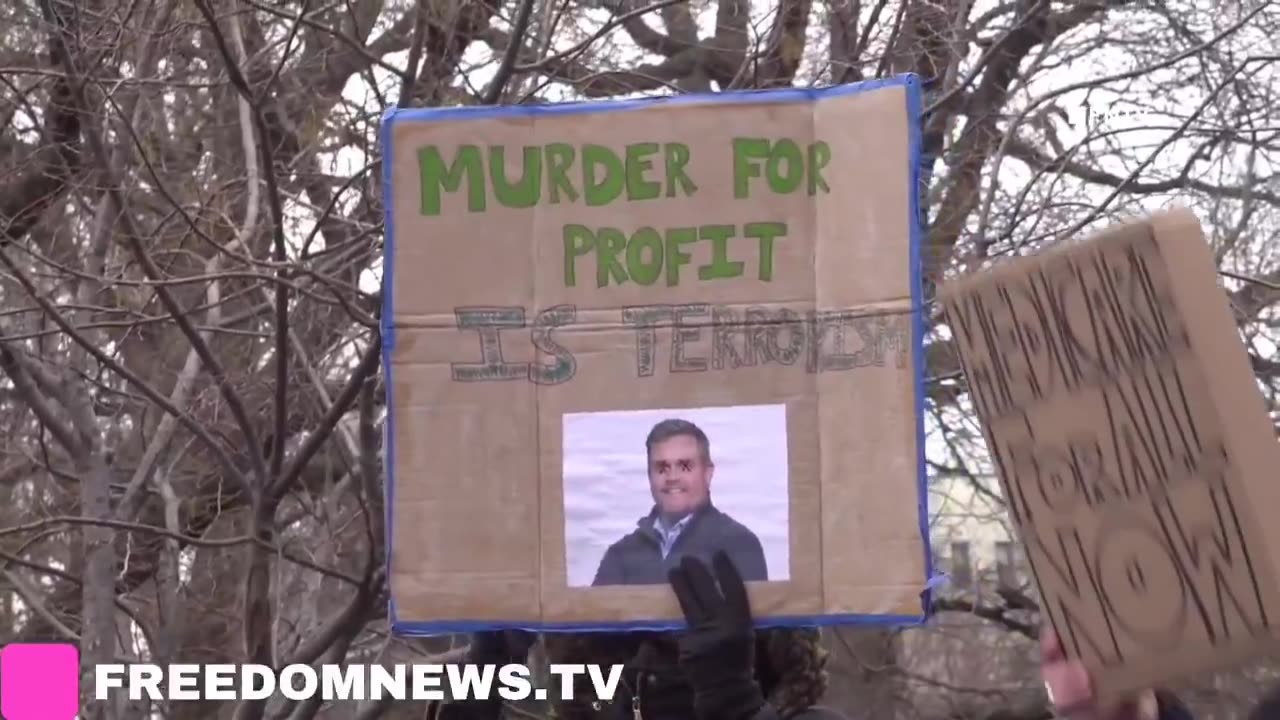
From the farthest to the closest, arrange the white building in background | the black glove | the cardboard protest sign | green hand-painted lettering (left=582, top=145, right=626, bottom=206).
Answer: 1. the white building in background
2. green hand-painted lettering (left=582, top=145, right=626, bottom=206)
3. the black glove
4. the cardboard protest sign

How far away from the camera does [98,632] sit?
166 inches

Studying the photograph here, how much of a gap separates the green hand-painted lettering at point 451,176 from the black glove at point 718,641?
754mm

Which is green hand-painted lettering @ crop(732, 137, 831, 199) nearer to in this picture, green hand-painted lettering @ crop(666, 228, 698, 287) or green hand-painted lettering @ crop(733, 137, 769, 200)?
green hand-painted lettering @ crop(733, 137, 769, 200)

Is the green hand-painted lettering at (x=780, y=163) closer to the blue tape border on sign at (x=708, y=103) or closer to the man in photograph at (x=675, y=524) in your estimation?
the blue tape border on sign at (x=708, y=103)

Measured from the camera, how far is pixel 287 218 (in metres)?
5.04

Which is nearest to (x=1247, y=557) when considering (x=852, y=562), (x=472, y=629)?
(x=852, y=562)

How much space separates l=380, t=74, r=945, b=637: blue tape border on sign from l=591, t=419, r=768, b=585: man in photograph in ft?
0.31

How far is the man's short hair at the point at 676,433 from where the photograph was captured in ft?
8.61

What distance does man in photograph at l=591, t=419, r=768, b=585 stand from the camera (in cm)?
260

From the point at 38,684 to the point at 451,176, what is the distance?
2083 mm

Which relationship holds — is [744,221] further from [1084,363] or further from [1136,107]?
[1136,107]

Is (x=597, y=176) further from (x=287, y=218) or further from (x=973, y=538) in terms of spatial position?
(x=973, y=538)

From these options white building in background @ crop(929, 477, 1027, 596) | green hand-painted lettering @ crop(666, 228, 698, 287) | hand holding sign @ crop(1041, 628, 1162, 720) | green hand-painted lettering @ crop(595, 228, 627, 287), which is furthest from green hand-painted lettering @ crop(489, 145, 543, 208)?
white building in background @ crop(929, 477, 1027, 596)

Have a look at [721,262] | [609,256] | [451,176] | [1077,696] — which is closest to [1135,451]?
[1077,696]
